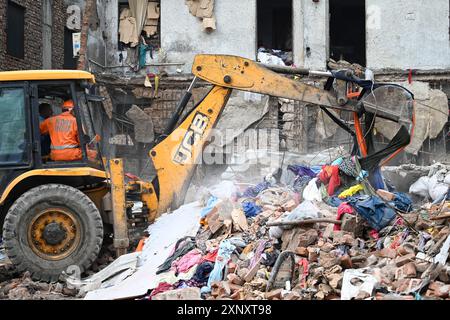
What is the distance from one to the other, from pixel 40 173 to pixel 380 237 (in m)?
4.13

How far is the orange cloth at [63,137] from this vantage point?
804 cm

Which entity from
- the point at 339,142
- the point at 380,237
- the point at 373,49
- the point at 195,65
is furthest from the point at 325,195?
the point at 373,49

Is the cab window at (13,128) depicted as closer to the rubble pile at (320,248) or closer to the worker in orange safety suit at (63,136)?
the worker in orange safety suit at (63,136)

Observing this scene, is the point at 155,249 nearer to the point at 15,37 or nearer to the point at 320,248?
the point at 320,248

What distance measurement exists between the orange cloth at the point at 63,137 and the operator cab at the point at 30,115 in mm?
66

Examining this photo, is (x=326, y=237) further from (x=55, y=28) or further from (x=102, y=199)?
(x=55, y=28)

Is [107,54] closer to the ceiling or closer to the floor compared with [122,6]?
closer to the floor

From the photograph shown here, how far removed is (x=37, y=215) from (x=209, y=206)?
236 cm

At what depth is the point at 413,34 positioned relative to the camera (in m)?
18.6

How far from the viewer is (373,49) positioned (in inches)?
738

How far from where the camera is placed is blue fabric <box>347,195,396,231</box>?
6.91 m

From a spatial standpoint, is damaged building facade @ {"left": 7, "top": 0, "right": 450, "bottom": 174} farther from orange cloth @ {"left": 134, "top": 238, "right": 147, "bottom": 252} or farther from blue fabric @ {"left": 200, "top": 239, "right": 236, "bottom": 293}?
blue fabric @ {"left": 200, "top": 239, "right": 236, "bottom": 293}

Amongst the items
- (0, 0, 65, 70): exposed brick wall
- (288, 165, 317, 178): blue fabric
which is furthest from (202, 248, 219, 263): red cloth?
(0, 0, 65, 70): exposed brick wall

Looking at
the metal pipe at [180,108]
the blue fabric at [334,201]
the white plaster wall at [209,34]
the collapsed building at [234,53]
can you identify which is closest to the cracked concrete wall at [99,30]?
the collapsed building at [234,53]
